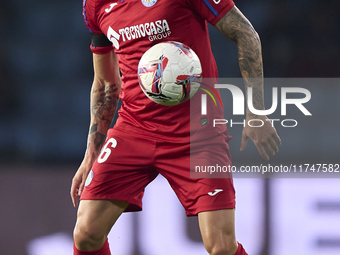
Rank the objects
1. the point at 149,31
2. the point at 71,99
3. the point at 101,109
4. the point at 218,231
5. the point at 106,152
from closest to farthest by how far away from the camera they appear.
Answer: the point at 218,231 < the point at 149,31 < the point at 106,152 < the point at 101,109 < the point at 71,99

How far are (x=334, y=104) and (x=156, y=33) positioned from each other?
110 inches

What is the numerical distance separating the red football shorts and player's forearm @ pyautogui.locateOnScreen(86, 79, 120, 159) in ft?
0.98

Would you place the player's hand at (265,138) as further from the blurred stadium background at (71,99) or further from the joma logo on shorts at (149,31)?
the blurred stadium background at (71,99)

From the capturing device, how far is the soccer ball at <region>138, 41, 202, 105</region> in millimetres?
2160

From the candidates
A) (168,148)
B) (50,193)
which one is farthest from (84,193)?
(50,193)

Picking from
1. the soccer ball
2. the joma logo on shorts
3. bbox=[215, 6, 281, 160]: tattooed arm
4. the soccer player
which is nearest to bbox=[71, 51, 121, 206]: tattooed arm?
the soccer player

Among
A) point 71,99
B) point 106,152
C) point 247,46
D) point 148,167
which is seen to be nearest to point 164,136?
point 148,167

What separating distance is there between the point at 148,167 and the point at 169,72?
1.52 ft

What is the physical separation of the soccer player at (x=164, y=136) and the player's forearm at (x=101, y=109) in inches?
9.3

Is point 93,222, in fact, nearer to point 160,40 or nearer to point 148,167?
point 148,167

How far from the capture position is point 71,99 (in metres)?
4.67

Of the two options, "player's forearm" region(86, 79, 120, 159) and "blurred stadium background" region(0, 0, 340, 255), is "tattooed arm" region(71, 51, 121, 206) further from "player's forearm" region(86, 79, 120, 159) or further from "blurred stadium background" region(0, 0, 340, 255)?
"blurred stadium background" region(0, 0, 340, 255)

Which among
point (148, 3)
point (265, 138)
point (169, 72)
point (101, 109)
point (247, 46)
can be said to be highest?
point (148, 3)

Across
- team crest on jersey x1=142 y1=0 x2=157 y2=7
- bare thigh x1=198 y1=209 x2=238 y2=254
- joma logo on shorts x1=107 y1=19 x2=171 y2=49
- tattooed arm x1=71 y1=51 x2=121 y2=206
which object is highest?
team crest on jersey x1=142 y1=0 x2=157 y2=7
